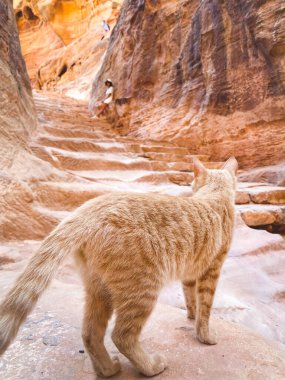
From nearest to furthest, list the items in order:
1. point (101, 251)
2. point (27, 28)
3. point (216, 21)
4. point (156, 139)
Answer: point (101, 251) → point (216, 21) → point (156, 139) → point (27, 28)

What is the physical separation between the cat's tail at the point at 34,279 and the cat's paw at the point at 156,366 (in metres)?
0.64

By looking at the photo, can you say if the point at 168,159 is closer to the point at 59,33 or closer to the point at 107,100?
the point at 107,100

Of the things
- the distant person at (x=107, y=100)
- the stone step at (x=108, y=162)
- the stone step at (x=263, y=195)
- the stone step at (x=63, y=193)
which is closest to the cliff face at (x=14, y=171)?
the stone step at (x=63, y=193)

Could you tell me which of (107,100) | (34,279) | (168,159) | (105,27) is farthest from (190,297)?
(105,27)

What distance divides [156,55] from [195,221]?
827 cm

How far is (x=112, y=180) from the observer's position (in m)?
4.77

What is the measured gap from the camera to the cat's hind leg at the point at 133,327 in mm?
1175

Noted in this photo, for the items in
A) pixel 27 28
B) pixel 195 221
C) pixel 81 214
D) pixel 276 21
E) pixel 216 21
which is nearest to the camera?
pixel 81 214

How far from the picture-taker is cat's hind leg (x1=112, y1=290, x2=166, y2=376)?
1175 mm

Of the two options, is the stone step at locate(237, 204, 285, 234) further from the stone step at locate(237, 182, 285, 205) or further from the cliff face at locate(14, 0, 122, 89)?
the cliff face at locate(14, 0, 122, 89)

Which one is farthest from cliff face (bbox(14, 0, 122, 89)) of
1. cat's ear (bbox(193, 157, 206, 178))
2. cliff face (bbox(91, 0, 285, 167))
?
cat's ear (bbox(193, 157, 206, 178))

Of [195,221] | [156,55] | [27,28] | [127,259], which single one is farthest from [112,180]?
[27,28]

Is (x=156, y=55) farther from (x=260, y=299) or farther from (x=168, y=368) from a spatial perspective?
(x=168, y=368)

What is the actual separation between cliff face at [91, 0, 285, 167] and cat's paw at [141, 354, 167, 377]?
5.30m
